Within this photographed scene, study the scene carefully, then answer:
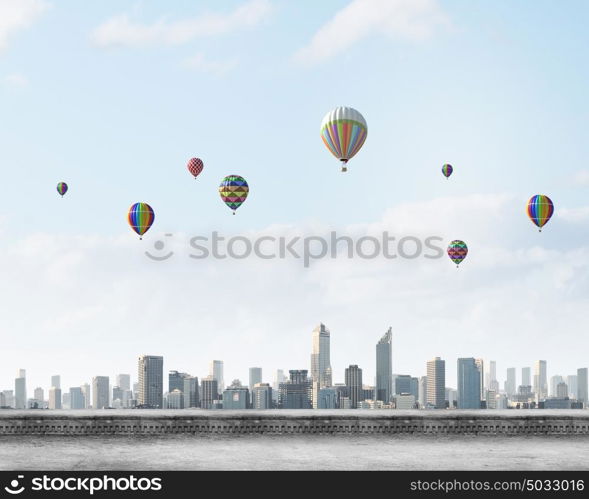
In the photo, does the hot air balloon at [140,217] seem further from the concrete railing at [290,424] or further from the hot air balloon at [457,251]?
the hot air balloon at [457,251]

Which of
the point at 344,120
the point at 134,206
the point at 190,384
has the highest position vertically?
the point at 344,120

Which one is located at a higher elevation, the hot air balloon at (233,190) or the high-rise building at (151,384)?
the hot air balloon at (233,190)

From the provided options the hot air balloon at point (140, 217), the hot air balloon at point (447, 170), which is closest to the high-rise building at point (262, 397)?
the hot air balloon at point (447, 170)
